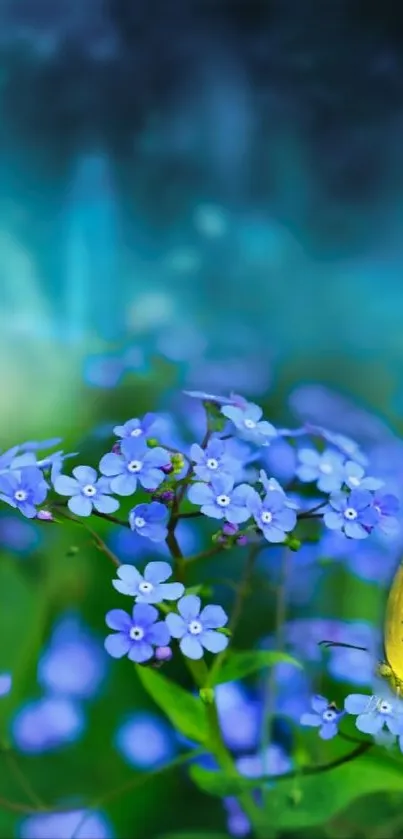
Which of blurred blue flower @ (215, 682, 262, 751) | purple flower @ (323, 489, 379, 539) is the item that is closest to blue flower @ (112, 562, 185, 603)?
purple flower @ (323, 489, 379, 539)

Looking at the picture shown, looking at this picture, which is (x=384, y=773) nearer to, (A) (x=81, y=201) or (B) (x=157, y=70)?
(A) (x=81, y=201)

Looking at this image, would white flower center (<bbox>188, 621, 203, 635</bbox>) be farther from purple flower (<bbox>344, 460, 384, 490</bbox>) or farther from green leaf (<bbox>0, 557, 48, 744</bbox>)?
green leaf (<bbox>0, 557, 48, 744</bbox>)

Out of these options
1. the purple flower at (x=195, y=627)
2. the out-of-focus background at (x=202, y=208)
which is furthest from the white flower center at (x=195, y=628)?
the out-of-focus background at (x=202, y=208)

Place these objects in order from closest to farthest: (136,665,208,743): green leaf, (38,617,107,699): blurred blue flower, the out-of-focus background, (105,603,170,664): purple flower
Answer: (105,603,170,664): purple flower, (136,665,208,743): green leaf, (38,617,107,699): blurred blue flower, the out-of-focus background

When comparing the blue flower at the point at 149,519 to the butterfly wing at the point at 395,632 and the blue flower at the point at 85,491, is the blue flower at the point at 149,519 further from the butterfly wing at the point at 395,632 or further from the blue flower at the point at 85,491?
the butterfly wing at the point at 395,632

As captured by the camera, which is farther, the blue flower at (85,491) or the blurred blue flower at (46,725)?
the blurred blue flower at (46,725)

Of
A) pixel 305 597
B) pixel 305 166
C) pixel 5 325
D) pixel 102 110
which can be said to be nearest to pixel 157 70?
pixel 102 110
